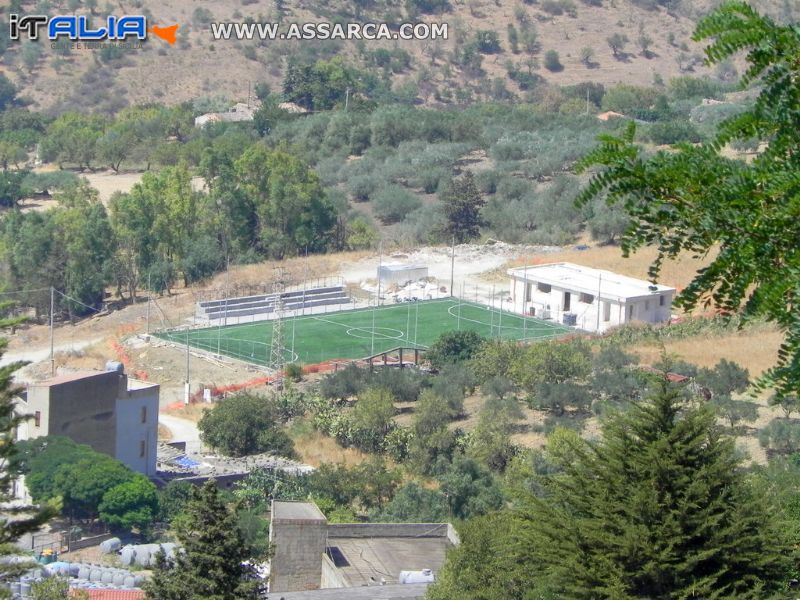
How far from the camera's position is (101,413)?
2677cm

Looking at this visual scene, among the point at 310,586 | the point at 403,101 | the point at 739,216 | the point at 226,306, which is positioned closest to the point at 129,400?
the point at 310,586

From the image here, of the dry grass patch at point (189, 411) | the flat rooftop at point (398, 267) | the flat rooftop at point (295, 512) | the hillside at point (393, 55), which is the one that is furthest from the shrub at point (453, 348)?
the hillside at point (393, 55)

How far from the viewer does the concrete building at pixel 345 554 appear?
18734mm

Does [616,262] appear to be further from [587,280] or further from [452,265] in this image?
[587,280]

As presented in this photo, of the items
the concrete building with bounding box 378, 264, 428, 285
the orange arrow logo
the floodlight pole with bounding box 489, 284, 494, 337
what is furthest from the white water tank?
the orange arrow logo

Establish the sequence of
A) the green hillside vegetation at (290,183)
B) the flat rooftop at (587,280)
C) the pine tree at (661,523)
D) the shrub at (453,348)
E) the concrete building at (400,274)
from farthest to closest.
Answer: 1. the green hillside vegetation at (290,183)
2. the concrete building at (400,274)
3. the flat rooftop at (587,280)
4. the shrub at (453,348)
5. the pine tree at (661,523)

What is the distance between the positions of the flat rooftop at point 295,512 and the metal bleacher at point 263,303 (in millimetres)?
19445

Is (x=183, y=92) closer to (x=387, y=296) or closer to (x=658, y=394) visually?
(x=387, y=296)

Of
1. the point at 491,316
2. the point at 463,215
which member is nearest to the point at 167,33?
the point at 463,215

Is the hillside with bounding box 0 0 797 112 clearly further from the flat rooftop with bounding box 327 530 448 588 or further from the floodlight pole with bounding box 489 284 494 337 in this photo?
the flat rooftop with bounding box 327 530 448 588

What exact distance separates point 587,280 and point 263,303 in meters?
8.70

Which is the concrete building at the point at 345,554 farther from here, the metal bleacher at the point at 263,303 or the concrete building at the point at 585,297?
the metal bleacher at the point at 263,303

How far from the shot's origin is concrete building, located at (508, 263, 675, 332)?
1496 inches

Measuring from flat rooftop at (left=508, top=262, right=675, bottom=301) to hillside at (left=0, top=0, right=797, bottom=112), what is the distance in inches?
1647
